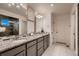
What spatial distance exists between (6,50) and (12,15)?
5.15 feet

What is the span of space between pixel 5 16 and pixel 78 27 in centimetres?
225

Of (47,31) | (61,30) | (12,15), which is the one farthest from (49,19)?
(12,15)

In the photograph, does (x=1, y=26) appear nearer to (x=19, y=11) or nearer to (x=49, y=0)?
(x=19, y=11)

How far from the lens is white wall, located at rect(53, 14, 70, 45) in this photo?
684 cm

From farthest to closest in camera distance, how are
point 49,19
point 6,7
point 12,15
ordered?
point 49,19 < point 12,15 < point 6,7

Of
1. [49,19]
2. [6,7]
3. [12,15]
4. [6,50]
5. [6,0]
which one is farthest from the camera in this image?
[49,19]

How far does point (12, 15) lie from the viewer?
9.36 feet

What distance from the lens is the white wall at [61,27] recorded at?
→ 684 centimetres

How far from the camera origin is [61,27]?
714 cm

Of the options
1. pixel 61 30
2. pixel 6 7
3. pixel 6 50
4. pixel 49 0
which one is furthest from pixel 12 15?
pixel 61 30

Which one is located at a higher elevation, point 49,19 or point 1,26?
point 49,19

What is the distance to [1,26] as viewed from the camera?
2447 mm

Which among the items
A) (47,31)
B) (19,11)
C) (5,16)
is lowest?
(47,31)

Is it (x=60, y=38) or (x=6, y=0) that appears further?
(x=60, y=38)
